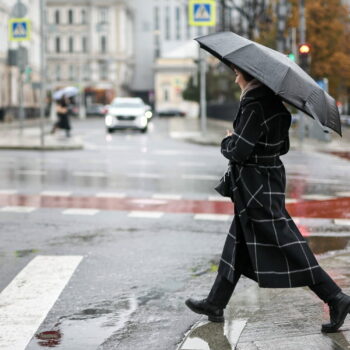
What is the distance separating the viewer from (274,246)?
17.1 ft

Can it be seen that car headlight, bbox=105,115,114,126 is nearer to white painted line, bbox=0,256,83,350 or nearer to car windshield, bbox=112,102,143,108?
car windshield, bbox=112,102,143,108

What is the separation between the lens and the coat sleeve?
5.17m

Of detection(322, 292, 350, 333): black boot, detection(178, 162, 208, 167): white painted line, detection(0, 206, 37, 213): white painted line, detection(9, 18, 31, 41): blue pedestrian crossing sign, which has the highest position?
detection(9, 18, 31, 41): blue pedestrian crossing sign

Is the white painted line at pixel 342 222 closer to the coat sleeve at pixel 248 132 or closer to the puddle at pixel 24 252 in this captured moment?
the puddle at pixel 24 252

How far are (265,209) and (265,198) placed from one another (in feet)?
0.21

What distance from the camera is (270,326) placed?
17.3 ft

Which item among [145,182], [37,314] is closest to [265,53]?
[37,314]

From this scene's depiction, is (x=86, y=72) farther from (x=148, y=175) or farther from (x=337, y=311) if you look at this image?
(x=337, y=311)

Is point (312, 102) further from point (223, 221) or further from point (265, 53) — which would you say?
point (223, 221)

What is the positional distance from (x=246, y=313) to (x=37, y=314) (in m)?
1.36

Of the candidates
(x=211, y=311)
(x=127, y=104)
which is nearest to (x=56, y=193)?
(x=211, y=311)

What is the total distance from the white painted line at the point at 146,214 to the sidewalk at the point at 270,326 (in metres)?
4.23

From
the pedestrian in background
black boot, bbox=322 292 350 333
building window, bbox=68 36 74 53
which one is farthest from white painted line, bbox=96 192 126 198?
building window, bbox=68 36 74 53

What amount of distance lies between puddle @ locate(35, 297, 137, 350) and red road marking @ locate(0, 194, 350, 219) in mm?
5045
